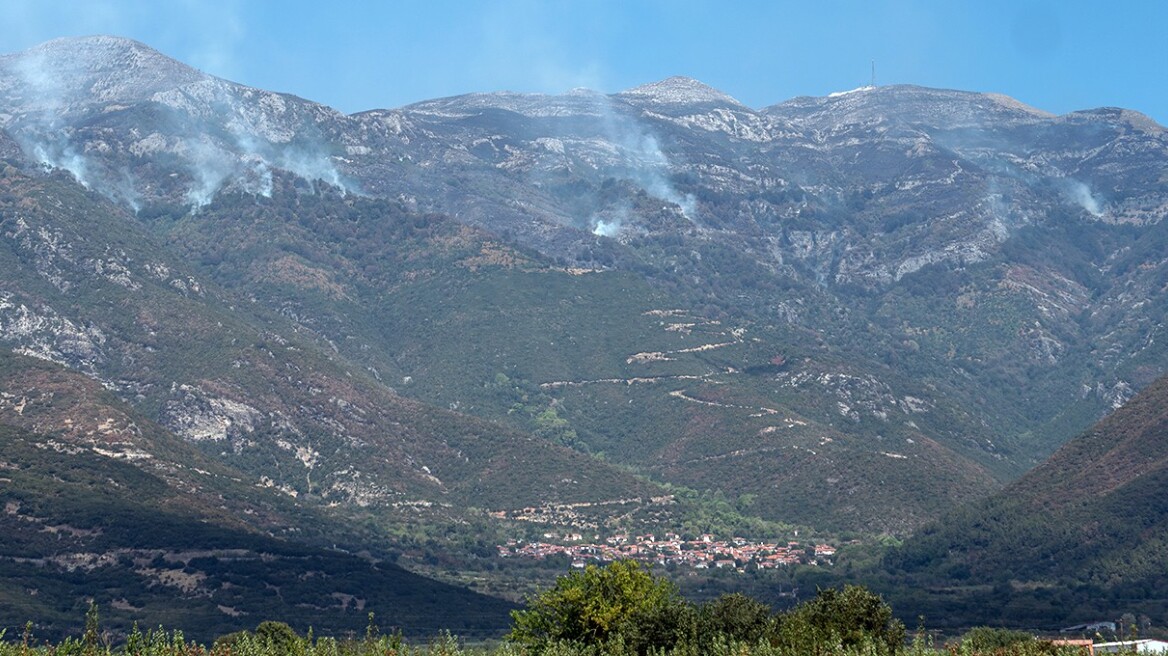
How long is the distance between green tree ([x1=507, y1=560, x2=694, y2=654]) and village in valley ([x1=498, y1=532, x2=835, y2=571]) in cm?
8429

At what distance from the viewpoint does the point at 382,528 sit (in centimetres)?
18362

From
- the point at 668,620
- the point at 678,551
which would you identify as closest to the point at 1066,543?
the point at 678,551

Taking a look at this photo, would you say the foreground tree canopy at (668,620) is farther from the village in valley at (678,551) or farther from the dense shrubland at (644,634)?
the village in valley at (678,551)

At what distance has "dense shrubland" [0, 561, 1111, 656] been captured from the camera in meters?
74.1

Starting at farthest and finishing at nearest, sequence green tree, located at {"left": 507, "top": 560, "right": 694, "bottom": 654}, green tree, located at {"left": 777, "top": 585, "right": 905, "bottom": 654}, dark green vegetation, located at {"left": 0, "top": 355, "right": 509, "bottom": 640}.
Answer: dark green vegetation, located at {"left": 0, "top": 355, "right": 509, "bottom": 640} → green tree, located at {"left": 507, "top": 560, "right": 694, "bottom": 654} → green tree, located at {"left": 777, "top": 585, "right": 905, "bottom": 654}

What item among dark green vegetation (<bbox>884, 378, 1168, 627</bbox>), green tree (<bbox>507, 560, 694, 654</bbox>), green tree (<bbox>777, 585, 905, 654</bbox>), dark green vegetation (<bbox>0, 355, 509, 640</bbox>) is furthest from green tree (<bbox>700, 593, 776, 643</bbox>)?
dark green vegetation (<bbox>884, 378, 1168, 627</bbox>)

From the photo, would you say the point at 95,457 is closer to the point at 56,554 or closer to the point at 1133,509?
the point at 56,554

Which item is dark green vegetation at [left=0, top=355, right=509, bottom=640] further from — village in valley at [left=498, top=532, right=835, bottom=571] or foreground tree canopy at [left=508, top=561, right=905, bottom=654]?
foreground tree canopy at [left=508, top=561, right=905, bottom=654]

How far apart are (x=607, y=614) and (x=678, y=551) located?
330 feet

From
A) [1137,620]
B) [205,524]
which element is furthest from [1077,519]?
[205,524]

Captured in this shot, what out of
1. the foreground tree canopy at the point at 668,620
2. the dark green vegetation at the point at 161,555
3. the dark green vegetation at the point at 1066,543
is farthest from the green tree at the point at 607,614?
the dark green vegetation at the point at 1066,543

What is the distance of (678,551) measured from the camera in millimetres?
188500

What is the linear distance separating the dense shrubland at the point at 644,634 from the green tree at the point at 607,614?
5 cm

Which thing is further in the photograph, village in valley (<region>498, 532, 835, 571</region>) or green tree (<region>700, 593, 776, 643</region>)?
village in valley (<region>498, 532, 835, 571</region>)
